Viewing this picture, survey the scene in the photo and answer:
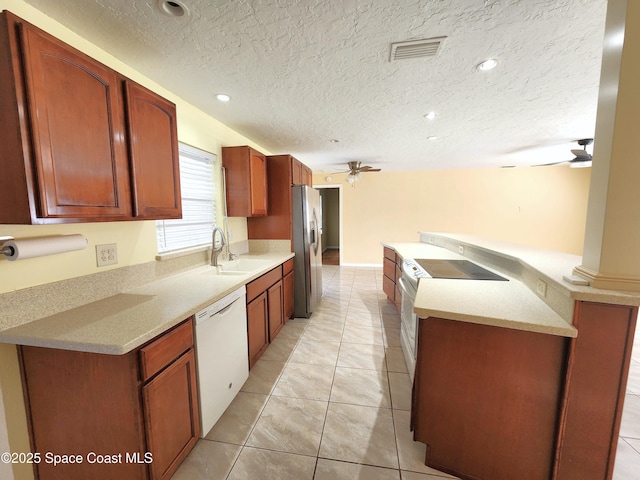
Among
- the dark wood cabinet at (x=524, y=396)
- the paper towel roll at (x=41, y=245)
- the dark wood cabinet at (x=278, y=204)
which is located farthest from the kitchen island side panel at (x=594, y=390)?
the dark wood cabinet at (x=278, y=204)

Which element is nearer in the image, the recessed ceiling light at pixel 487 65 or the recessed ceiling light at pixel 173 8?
the recessed ceiling light at pixel 173 8

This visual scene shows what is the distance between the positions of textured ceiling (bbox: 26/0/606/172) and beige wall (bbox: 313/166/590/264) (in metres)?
2.91

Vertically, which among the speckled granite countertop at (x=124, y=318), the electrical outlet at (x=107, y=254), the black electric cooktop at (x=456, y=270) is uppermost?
the electrical outlet at (x=107, y=254)

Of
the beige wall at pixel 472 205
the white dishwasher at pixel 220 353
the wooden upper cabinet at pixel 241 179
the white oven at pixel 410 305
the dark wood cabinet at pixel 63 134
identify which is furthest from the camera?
the beige wall at pixel 472 205

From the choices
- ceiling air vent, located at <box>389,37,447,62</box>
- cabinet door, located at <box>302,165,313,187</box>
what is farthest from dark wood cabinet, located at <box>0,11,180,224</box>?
cabinet door, located at <box>302,165,313,187</box>

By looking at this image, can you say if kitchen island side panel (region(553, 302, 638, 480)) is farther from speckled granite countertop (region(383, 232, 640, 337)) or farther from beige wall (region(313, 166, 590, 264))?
beige wall (region(313, 166, 590, 264))

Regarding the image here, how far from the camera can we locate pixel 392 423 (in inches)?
67.9

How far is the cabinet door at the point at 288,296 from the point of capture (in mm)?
3088

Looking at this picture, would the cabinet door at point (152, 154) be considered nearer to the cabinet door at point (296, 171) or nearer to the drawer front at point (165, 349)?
the drawer front at point (165, 349)

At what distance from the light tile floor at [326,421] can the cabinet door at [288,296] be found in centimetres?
33

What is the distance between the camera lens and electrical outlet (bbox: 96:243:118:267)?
61.6 inches

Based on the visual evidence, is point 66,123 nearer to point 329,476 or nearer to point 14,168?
point 14,168

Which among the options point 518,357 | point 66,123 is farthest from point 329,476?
point 66,123

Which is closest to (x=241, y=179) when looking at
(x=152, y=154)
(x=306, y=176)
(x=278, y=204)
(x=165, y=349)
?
(x=278, y=204)
